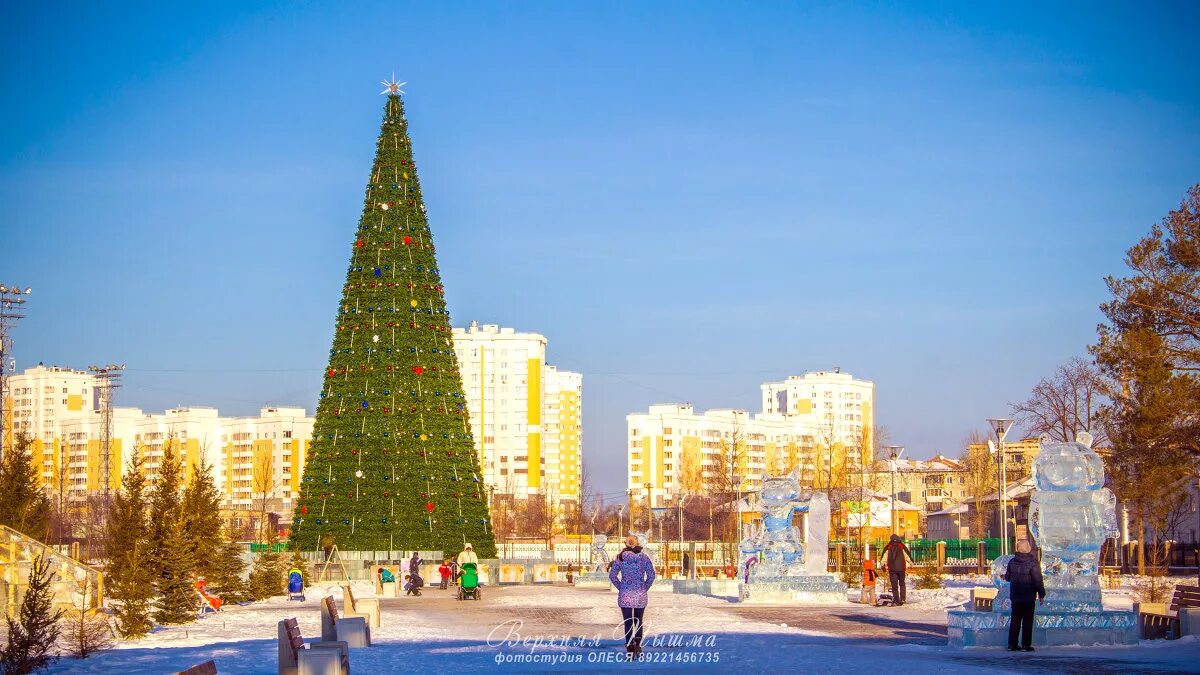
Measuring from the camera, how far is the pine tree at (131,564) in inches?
899

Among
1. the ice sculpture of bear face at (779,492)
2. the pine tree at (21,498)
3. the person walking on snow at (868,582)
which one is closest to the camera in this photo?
the person walking on snow at (868,582)

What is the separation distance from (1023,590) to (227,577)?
2090 centimetres

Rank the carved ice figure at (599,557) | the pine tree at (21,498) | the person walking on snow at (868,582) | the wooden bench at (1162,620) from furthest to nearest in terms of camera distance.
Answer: the carved ice figure at (599,557) < the pine tree at (21,498) < the person walking on snow at (868,582) < the wooden bench at (1162,620)

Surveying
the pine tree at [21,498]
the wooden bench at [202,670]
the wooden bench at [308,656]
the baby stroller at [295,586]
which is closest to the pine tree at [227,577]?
the baby stroller at [295,586]

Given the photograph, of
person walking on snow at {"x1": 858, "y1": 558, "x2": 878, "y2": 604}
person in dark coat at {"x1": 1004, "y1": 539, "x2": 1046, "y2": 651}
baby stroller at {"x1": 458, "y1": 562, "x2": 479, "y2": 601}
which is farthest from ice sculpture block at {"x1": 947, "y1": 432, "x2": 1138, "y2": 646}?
baby stroller at {"x1": 458, "y1": 562, "x2": 479, "y2": 601}

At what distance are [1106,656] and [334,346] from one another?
29.3m

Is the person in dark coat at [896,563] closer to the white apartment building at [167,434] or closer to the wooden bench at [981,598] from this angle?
the wooden bench at [981,598]

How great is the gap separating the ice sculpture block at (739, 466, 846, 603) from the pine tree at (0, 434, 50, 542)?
16.7 metres

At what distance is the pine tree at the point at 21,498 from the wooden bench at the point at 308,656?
20.3 m

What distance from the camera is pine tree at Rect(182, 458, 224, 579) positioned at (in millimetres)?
33406

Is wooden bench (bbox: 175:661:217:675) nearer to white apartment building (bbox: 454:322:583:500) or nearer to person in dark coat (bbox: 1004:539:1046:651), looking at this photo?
person in dark coat (bbox: 1004:539:1046:651)

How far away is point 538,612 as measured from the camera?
2789 cm

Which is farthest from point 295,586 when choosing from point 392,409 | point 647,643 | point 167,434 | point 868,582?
point 167,434

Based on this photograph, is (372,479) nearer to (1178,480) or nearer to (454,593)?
(454,593)
